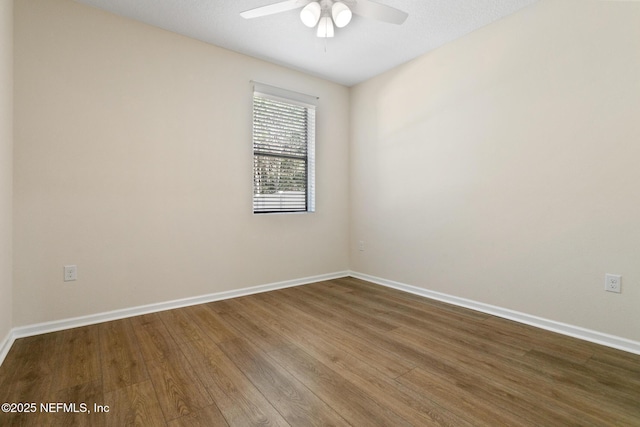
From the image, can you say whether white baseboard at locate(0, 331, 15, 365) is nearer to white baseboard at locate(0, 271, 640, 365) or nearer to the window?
white baseboard at locate(0, 271, 640, 365)

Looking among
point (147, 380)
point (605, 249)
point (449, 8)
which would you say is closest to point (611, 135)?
point (605, 249)

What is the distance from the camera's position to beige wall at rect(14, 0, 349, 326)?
2.29 m

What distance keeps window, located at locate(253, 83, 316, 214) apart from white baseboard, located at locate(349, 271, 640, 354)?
1.65m

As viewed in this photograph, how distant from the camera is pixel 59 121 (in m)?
2.36

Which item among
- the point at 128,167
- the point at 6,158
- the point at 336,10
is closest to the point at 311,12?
the point at 336,10

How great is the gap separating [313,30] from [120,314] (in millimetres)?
3062

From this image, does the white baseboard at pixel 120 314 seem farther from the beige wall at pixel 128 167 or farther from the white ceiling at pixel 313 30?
the white ceiling at pixel 313 30

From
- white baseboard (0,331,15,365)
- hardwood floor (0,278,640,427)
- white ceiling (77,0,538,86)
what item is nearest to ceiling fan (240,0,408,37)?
white ceiling (77,0,538,86)

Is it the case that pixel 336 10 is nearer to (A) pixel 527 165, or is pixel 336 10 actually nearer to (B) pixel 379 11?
(B) pixel 379 11

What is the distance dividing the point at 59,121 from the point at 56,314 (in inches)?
59.2

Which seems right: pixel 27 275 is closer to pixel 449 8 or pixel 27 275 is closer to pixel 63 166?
pixel 63 166

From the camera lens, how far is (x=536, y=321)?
2455 mm

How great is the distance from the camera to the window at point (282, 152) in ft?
11.2

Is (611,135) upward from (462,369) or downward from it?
upward
